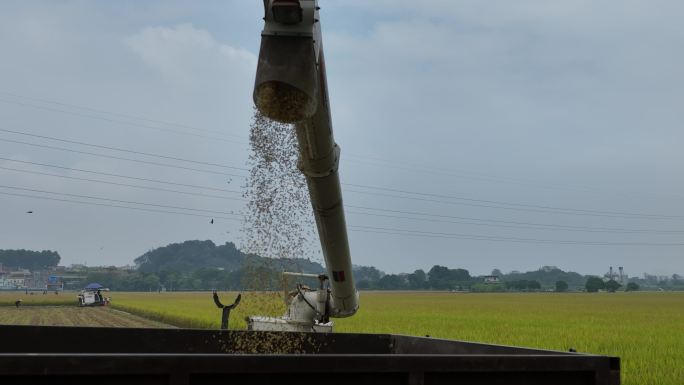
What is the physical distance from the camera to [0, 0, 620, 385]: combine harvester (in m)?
2.33

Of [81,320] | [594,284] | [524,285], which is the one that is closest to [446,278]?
[524,285]

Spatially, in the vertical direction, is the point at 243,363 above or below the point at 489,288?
above

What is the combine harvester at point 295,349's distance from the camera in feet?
7.66

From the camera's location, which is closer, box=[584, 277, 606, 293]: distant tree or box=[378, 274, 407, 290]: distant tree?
box=[584, 277, 606, 293]: distant tree

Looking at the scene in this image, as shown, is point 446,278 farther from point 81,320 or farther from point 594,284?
point 81,320

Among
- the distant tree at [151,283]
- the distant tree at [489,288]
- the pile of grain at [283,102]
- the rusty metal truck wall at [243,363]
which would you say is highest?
the pile of grain at [283,102]

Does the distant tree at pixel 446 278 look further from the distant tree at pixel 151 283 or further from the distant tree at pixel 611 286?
the distant tree at pixel 151 283

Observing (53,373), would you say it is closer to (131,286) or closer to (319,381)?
(319,381)

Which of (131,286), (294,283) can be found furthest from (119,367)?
(131,286)

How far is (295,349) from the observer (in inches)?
184

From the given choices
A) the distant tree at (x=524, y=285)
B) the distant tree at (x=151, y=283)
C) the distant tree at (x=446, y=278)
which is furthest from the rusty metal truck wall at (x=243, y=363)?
the distant tree at (x=151, y=283)

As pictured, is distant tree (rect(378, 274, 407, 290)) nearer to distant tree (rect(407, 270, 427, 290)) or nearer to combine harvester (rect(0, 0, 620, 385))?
distant tree (rect(407, 270, 427, 290))

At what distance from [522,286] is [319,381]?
12764cm

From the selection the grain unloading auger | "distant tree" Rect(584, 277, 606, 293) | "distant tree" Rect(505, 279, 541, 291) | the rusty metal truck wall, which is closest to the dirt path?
the rusty metal truck wall
